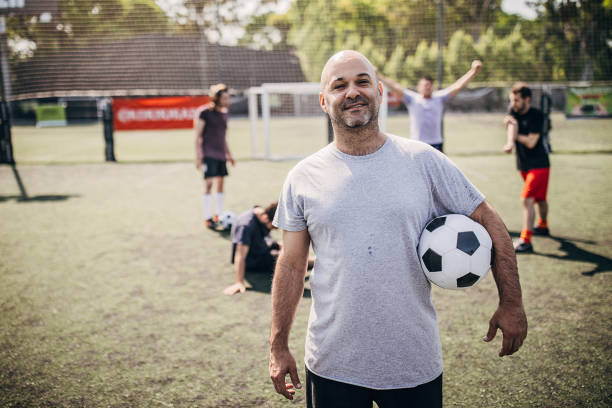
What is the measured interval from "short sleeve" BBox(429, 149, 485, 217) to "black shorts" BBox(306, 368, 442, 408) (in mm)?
680

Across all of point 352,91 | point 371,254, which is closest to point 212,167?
point 352,91

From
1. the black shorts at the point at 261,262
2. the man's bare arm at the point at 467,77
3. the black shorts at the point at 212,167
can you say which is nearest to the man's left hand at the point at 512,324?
the black shorts at the point at 261,262

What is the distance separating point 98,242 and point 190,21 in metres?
22.3

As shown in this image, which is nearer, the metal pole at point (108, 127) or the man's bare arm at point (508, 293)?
the man's bare arm at point (508, 293)

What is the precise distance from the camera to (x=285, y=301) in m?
1.97

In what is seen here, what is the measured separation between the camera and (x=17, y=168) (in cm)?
1374

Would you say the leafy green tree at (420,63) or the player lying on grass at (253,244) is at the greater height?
the leafy green tree at (420,63)

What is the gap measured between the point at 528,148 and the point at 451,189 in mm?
4639

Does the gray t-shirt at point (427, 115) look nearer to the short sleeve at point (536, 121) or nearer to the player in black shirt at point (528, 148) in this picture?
the player in black shirt at point (528, 148)

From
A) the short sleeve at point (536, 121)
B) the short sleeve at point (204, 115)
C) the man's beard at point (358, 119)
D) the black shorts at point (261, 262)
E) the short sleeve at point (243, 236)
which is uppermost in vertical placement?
the short sleeve at point (204, 115)

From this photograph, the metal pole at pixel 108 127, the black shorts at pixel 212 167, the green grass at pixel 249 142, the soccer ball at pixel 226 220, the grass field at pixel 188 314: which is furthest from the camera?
the green grass at pixel 249 142

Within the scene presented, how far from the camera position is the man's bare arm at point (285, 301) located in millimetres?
1946

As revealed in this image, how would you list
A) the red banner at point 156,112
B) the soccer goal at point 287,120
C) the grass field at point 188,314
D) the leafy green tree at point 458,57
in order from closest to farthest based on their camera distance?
the grass field at point 188,314 → the soccer goal at point 287,120 → the red banner at point 156,112 → the leafy green tree at point 458,57

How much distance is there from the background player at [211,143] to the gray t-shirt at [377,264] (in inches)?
221
